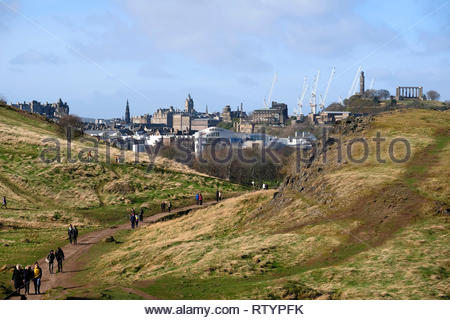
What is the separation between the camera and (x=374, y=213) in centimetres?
2606

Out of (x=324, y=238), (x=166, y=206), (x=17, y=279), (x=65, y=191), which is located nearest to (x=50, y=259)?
(x=17, y=279)

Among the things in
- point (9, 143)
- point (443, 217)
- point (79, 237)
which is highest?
point (9, 143)

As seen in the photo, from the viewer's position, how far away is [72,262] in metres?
30.5

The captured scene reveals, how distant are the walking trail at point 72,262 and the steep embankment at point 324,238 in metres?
1.37

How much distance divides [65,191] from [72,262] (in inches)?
822

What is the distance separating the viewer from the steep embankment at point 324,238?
766 inches

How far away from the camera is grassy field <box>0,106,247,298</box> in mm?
37344

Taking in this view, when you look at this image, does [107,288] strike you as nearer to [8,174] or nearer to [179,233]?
[179,233]

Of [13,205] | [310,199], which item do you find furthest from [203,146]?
[310,199]

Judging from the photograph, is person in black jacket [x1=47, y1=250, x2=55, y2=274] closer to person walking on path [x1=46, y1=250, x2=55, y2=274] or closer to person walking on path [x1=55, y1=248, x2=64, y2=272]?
person walking on path [x1=46, y1=250, x2=55, y2=274]

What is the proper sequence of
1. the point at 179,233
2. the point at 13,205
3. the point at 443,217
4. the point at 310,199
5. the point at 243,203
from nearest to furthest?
the point at 443,217
the point at 310,199
the point at 179,233
the point at 243,203
the point at 13,205

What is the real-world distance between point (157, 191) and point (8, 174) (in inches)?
528

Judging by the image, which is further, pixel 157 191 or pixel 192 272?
pixel 157 191
